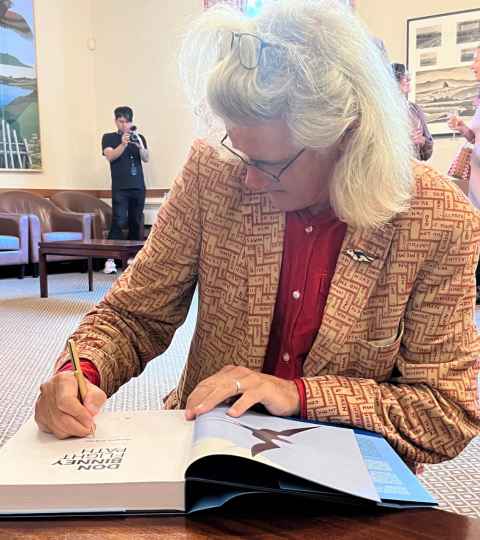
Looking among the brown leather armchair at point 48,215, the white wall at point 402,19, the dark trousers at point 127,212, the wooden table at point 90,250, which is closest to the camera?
the wooden table at point 90,250

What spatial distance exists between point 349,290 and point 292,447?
1.05 ft

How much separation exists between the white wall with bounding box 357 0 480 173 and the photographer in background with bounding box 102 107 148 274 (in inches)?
97.0

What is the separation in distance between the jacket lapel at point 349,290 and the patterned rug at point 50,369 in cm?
82

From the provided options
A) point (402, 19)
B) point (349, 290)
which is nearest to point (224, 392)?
point (349, 290)

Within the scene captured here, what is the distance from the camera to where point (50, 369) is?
2.65 m

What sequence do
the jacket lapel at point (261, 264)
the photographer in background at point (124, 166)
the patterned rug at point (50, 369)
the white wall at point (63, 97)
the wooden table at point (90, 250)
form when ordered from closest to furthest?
1. the jacket lapel at point (261, 264)
2. the patterned rug at point (50, 369)
3. the wooden table at point (90, 250)
4. the photographer in background at point (124, 166)
5. the white wall at point (63, 97)

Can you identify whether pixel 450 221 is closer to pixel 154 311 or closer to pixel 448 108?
pixel 154 311

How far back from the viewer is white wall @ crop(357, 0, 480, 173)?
543 centimetres

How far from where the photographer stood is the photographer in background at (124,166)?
20.3 ft

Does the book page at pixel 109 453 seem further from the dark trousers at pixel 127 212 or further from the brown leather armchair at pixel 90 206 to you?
the brown leather armchair at pixel 90 206

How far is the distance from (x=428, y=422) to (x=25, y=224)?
17.0ft

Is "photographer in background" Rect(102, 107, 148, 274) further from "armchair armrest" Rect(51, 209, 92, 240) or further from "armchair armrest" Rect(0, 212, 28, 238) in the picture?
"armchair armrest" Rect(0, 212, 28, 238)

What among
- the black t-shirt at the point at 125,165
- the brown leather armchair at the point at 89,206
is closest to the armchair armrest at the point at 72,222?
the brown leather armchair at the point at 89,206

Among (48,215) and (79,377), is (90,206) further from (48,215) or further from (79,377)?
(79,377)
